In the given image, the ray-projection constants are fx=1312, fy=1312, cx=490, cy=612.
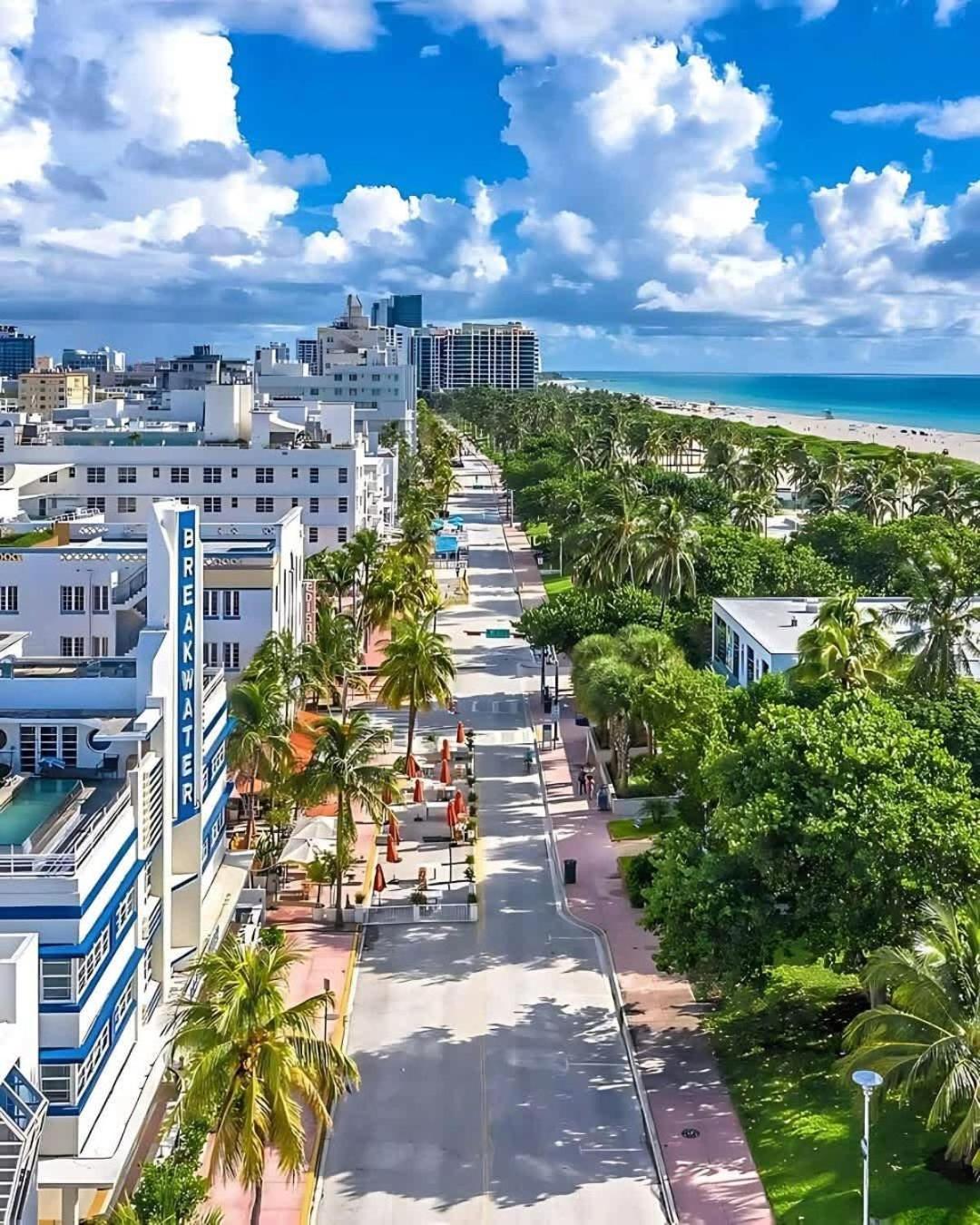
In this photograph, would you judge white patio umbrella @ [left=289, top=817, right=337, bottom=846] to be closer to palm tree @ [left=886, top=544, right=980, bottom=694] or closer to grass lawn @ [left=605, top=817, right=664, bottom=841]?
grass lawn @ [left=605, top=817, right=664, bottom=841]

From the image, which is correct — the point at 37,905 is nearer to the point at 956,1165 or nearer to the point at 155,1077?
the point at 155,1077

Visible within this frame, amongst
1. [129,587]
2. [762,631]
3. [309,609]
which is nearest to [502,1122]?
[129,587]

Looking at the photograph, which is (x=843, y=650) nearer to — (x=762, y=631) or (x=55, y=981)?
(x=762, y=631)

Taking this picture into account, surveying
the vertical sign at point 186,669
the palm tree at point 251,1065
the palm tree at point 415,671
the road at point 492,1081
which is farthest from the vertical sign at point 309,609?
the palm tree at point 251,1065

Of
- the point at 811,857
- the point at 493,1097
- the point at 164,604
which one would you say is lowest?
the point at 493,1097

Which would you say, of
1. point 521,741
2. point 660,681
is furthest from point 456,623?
point 660,681

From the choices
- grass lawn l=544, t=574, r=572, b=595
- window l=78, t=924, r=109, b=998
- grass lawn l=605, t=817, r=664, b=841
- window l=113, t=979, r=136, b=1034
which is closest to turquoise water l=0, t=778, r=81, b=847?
window l=78, t=924, r=109, b=998
